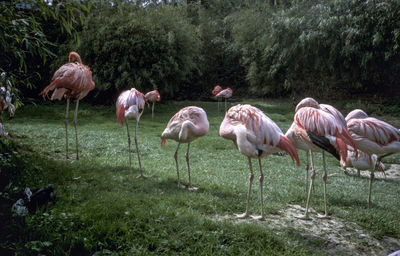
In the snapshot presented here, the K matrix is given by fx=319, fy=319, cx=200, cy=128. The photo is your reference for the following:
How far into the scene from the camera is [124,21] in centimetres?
1402

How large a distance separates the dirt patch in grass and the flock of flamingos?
0.13 meters

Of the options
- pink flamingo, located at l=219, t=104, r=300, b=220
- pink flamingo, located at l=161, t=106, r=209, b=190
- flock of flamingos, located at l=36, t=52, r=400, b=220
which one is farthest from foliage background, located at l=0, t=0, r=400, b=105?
pink flamingo, located at l=219, t=104, r=300, b=220

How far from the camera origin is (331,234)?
3172mm

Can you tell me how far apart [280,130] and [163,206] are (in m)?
1.49

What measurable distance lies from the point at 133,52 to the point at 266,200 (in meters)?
11.3

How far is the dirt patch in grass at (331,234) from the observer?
2955mm

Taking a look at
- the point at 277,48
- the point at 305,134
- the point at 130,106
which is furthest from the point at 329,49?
the point at 305,134

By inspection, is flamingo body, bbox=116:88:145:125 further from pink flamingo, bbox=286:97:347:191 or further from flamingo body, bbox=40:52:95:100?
pink flamingo, bbox=286:97:347:191

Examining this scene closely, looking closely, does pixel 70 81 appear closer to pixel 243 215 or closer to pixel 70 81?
pixel 70 81

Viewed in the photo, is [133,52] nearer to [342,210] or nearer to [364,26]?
[364,26]

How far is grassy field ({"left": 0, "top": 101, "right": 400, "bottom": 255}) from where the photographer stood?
2771 millimetres

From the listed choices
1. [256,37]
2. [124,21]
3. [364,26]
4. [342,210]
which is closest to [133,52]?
[124,21]

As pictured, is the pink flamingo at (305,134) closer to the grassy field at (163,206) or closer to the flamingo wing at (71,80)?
the grassy field at (163,206)

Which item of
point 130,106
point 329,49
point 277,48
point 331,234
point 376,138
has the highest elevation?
point 277,48
